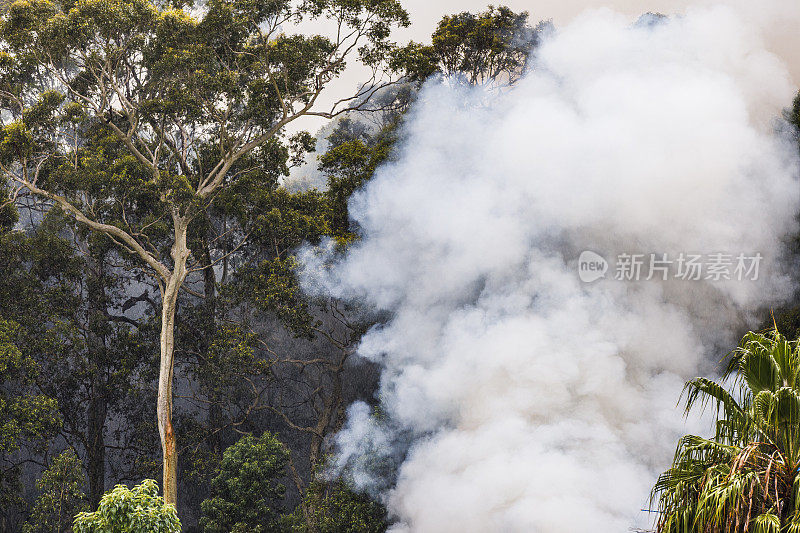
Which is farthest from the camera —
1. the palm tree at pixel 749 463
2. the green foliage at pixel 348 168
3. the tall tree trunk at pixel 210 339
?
the tall tree trunk at pixel 210 339

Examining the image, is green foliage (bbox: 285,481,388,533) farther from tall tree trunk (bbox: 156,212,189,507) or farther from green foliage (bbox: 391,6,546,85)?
green foliage (bbox: 391,6,546,85)

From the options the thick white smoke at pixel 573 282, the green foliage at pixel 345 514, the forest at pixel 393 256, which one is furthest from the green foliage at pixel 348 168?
the green foliage at pixel 345 514

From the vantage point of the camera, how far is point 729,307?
39.0 ft

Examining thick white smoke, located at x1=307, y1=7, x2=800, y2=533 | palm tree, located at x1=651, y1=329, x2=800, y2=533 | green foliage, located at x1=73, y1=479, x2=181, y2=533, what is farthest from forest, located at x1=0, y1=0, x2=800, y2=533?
green foliage, located at x1=73, y1=479, x2=181, y2=533

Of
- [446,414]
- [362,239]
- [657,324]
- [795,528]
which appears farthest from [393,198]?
[795,528]

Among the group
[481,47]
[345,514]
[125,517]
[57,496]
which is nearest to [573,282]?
[345,514]

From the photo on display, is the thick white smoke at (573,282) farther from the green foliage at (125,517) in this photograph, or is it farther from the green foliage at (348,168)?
the green foliage at (125,517)

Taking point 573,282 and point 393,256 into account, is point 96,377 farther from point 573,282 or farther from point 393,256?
point 573,282

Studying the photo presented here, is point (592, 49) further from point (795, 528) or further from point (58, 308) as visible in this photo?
point (58, 308)

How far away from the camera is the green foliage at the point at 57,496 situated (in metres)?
12.6

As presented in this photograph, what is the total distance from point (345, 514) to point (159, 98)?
848 centimetres

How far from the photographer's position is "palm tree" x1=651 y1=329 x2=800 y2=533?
6078 mm

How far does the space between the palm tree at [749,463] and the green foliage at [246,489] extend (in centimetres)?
804

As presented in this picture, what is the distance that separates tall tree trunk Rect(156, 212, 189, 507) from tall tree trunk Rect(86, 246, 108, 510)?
6.86 ft
